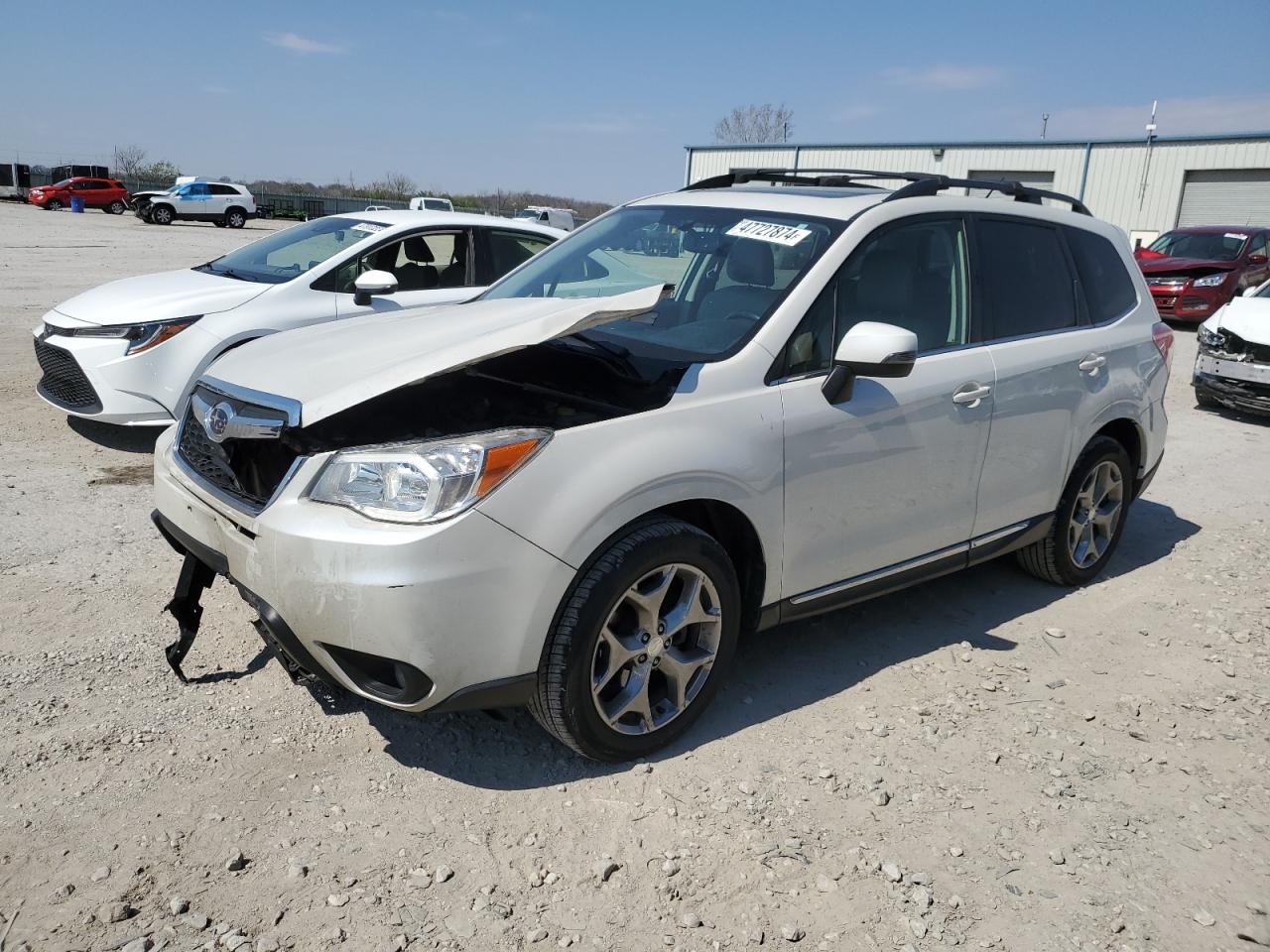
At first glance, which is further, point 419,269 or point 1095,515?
point 419,269

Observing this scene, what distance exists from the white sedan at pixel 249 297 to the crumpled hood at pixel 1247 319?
662cm

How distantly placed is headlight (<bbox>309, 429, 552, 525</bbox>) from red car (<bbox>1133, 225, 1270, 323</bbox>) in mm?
16397

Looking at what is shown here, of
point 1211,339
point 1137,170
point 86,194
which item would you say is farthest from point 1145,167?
point 86,194

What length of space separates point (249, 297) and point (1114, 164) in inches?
1258

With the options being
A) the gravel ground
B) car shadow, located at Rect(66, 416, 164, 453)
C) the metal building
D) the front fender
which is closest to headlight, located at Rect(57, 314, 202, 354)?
car shadow, located at Rect(66, 416, 164, 453)

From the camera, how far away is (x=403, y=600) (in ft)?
8.86

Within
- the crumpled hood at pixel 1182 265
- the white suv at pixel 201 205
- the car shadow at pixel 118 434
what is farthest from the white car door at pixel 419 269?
the white suv at pixel 201 205

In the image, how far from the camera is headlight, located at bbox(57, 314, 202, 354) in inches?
250

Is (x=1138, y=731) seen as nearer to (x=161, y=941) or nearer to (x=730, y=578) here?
(x=730, y=578)

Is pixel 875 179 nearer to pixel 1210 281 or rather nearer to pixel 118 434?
pixel 118 434

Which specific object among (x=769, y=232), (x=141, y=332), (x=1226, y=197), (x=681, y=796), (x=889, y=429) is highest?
(x=1226, y=197)

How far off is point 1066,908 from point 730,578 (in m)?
1.37

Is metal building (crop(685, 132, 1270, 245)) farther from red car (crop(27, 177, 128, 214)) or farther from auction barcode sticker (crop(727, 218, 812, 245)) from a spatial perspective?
red car (crop(27, 177, 128, 214))

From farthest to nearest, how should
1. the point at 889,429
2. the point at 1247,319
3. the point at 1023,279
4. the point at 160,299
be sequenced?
the point at 1247,319 → the point at 160,299 → the point at 1023,279 → the point at 889,429
